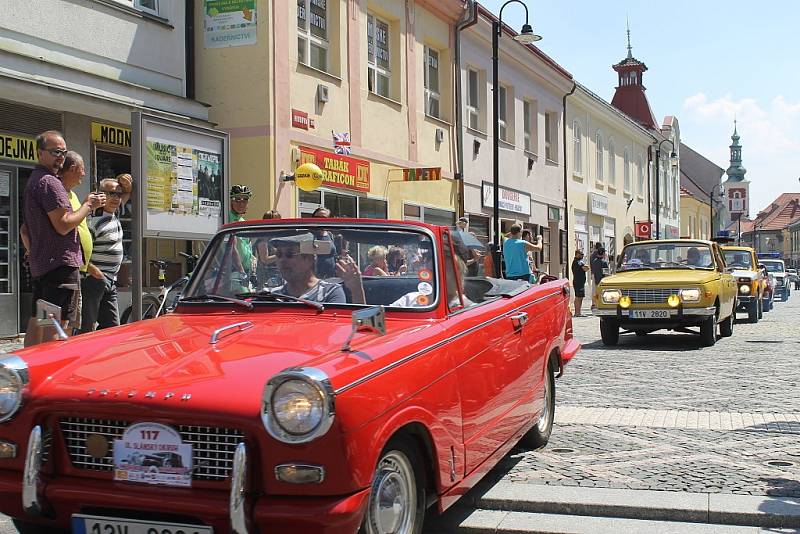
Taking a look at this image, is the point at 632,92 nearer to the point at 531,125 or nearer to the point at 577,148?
the point at 577,148

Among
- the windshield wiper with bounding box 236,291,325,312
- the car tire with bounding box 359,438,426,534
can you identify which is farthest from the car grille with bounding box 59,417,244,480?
the windshield wiper with bounding box 236,291,325,312

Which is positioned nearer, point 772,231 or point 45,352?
point 45,352

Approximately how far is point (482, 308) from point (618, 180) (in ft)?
118

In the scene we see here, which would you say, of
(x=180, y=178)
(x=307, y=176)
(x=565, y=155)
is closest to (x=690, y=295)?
(x=307, y=176)

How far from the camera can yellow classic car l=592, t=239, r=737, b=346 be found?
13.0 meters

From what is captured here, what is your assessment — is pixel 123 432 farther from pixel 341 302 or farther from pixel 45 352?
pixel 341 302

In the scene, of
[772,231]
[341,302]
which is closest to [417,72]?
[341,302]

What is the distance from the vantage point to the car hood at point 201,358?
3133mm

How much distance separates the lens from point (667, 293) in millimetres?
13039

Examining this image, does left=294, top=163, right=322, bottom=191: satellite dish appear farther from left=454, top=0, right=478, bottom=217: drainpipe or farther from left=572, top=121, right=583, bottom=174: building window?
left=572, top=121, right=583, bottom=174: building window

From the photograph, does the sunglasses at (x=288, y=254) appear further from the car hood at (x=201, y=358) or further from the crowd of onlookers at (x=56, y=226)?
the crowd of onlookers at (x=56, y=226)

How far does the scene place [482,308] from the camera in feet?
15.7

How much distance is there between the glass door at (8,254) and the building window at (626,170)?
3251cm

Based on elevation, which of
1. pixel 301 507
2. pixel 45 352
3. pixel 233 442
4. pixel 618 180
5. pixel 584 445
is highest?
pixel 618 180
